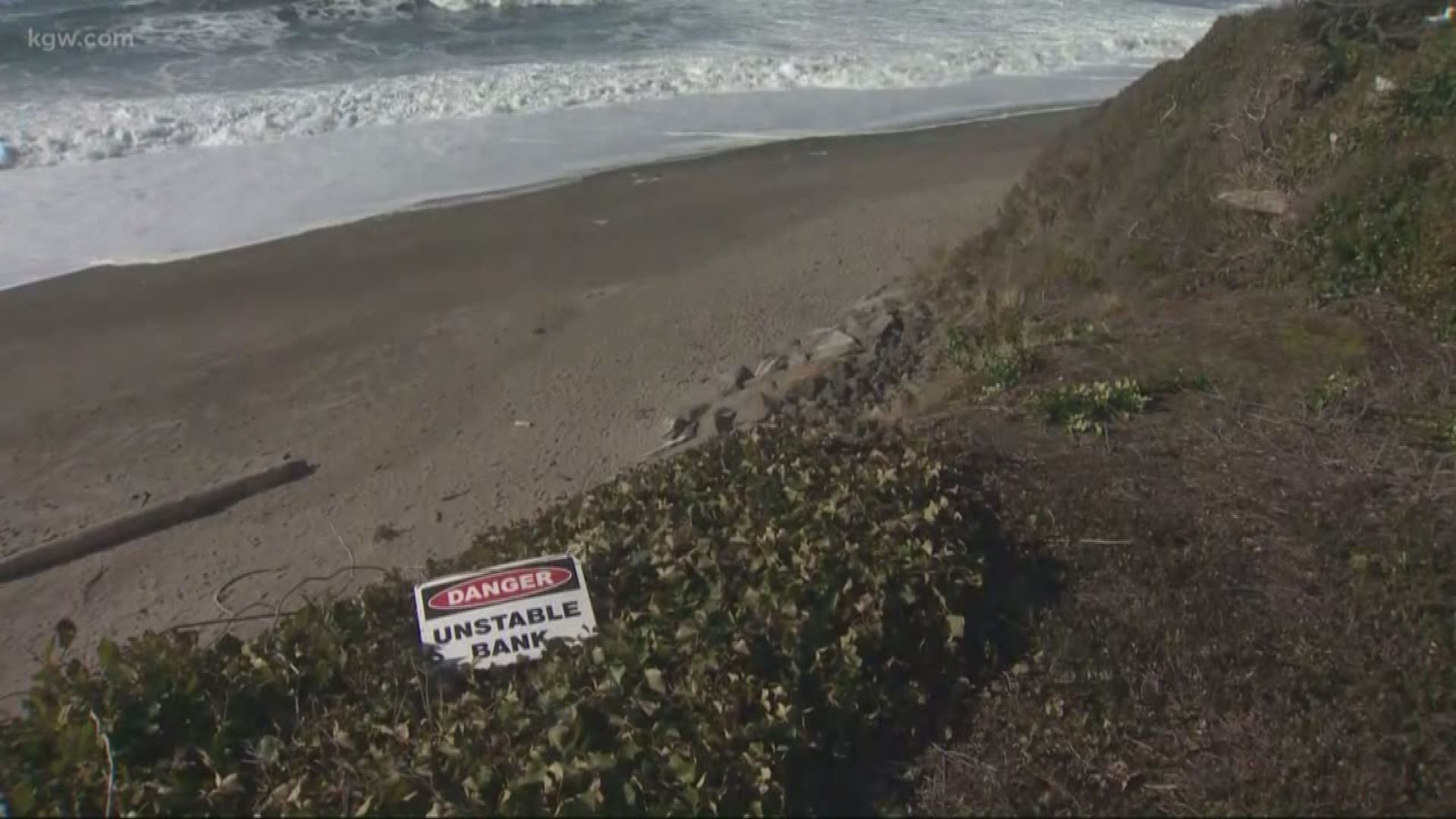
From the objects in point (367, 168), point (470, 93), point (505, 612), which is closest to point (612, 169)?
point (367, 168)

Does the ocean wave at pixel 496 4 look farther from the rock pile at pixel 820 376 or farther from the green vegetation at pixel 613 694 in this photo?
the green vegetation at pixel 613 694

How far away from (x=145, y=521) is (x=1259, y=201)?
699 cm

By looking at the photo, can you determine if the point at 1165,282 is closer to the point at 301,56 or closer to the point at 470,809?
the point at 470,809

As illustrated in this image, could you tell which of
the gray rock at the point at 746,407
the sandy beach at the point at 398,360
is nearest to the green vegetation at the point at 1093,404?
the gray rock at the point at 746,407

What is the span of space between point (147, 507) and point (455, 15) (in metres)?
17.1

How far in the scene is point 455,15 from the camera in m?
23.2

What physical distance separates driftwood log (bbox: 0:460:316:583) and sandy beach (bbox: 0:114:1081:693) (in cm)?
8

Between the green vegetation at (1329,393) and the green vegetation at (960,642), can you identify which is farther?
the green vegetation at (1329,393)

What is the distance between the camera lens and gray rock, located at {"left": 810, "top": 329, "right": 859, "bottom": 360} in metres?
9.22

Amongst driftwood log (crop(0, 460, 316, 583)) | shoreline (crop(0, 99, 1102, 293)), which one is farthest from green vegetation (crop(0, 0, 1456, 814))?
shoreline (crop(0, 99, 1102, 293))

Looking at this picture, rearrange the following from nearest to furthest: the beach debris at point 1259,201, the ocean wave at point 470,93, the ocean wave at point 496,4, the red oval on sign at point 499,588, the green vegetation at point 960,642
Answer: the green vegetation at point 960,642
the red oval on sign at point 499,588
the beach debris at point 1259,201
the ocean wave at point 470,93
the ocean wave at point 496,4

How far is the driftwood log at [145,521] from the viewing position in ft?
23.9

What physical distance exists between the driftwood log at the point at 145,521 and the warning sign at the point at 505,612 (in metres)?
3.61

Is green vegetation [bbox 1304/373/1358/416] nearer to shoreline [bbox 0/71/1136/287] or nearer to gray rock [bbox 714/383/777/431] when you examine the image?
gray rock [bbox 714/383/777/431]
